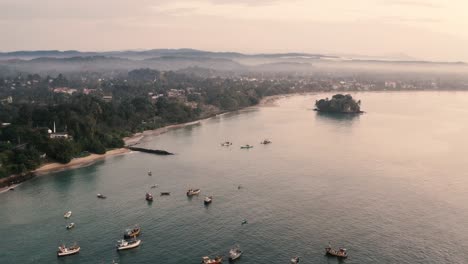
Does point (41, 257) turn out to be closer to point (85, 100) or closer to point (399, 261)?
point (399, 261)

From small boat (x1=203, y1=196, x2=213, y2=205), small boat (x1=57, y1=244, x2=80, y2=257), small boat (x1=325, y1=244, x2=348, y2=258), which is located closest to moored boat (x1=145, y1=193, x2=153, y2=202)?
small boat (x1=203, y1=196, x2=213, y2=205)

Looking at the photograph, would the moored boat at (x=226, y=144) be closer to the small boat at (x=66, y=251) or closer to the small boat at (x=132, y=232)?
the small boat at (x=132, y=232)

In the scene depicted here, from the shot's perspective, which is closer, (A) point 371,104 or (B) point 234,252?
(B) point 234,252

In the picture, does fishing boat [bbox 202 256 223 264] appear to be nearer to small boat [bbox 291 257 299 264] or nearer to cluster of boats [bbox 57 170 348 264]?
cluster of boats [bbox 57 170 348 264]

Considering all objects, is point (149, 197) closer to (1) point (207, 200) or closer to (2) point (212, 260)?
(1) point (207, 200)

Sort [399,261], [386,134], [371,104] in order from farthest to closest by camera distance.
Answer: [371,104] → [386,134] → [399,261]

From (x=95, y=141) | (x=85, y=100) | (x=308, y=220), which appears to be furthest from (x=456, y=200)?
(x=85, y=100)

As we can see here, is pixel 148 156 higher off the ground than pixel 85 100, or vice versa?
pixel 85 100

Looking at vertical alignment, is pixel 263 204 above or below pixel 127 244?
above

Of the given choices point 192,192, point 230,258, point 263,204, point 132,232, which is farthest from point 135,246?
point 263,204
